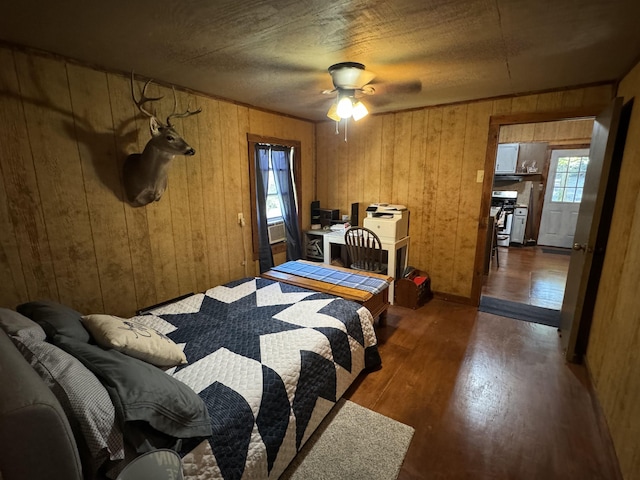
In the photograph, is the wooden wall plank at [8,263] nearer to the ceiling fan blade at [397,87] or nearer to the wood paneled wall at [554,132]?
the ceiling fan blade at [397,87]

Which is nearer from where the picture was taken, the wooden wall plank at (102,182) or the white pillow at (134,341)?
the white pillow at (134,341)

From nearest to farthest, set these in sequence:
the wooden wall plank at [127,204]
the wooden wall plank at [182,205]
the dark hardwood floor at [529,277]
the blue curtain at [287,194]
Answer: the wooden wall plank at [127,204] → the wooden wall plank at [182,205] → the dark hardwood floor at [529,277] → the blue curtain at [287,194]

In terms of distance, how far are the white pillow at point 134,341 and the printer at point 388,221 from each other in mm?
2468

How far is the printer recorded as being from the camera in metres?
3.40

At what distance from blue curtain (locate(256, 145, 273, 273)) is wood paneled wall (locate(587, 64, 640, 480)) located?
307 cm

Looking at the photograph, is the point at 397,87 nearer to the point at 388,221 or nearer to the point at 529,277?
the point at 388,221

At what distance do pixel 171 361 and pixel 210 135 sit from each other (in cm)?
216

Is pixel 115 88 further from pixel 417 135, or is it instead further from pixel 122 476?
pixel 417 135

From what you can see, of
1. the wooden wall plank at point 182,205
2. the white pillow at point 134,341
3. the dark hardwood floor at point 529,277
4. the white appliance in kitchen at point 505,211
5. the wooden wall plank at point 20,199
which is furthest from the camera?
the white appliance in kitchen at point 505,211

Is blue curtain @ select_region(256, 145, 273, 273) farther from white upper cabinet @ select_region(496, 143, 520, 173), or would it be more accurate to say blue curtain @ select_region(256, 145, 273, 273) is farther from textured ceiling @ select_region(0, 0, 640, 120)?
white upper cabinet @ select_region(496, 143, 520, 173)

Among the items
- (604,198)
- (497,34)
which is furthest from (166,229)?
(604,198)

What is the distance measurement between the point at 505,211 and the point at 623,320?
4.95 meters

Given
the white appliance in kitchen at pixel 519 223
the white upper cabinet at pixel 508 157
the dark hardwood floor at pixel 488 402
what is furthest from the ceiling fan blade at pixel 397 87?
the white appliance in kitchen at pixel 519 223

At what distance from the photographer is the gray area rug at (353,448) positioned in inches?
59.4
